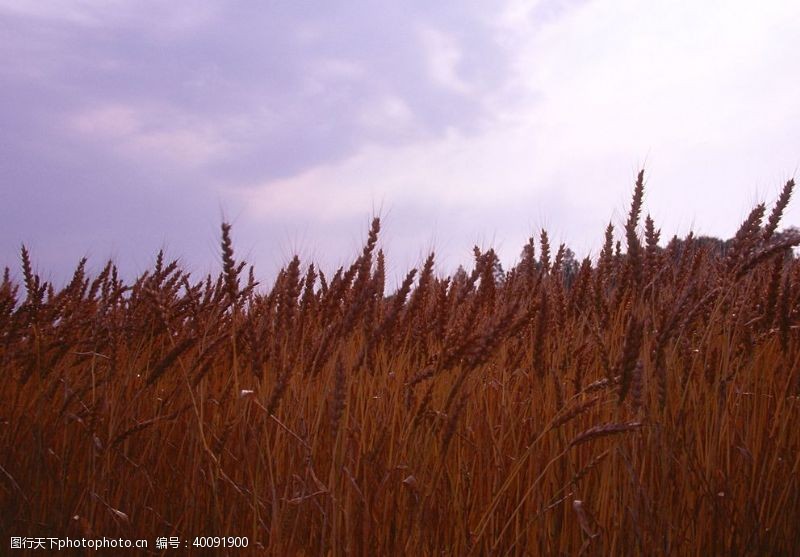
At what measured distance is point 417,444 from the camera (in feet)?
6.90

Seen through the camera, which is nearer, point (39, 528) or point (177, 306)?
point (39, 528)

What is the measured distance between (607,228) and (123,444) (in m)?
3.02

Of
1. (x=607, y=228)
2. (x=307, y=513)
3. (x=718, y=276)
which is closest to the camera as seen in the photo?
(x=307, y=513)

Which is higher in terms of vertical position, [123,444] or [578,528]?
[123,444]

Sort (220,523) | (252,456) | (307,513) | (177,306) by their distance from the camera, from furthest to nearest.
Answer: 1. (177,306)
2. (252,456)
3. (307,513)
4. (220,523)

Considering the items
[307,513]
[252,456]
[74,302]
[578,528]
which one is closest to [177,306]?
[74,302]

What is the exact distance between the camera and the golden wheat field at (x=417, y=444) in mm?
1895

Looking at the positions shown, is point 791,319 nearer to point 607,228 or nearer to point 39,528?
point 607,228

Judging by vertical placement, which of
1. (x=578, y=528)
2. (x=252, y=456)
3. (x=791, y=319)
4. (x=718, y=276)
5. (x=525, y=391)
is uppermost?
(x=718, y=276)

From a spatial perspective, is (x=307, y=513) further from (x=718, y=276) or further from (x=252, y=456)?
(x=718, y=276)

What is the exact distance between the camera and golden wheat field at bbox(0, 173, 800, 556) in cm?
189

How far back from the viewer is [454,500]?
2020 millimetres

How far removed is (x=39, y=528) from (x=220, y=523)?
2.03 feet

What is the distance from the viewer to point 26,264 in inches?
173
